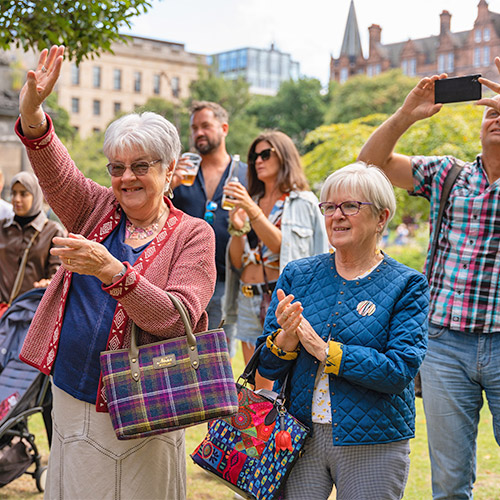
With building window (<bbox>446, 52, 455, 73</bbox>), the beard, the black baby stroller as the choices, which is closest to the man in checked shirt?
the beard

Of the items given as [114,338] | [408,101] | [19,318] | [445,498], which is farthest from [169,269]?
[19,318]

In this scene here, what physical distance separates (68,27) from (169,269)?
2754 millimetres

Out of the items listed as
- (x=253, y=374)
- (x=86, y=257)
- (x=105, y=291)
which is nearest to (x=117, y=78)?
(x=253, y=374)

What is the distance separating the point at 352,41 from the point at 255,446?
108 m

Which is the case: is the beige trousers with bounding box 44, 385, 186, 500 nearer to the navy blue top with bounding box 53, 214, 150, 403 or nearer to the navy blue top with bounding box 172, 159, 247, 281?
the navy blue top with bounding box 53, 214, 150, 403

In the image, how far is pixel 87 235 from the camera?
2.89 metres

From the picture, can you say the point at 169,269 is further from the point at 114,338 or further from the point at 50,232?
the point at 50,232

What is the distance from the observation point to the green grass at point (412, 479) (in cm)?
498

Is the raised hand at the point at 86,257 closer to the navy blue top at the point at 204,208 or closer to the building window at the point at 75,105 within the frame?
the navy blue top at the point at 204,208

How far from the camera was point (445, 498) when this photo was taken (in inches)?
137

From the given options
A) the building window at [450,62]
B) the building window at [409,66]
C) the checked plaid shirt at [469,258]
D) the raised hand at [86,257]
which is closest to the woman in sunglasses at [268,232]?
the checked plaid shirt at [469,258]

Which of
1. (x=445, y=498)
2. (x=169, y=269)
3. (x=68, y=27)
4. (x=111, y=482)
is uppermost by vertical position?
(x=68, y=27)

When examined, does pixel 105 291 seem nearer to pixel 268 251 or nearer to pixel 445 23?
pixel 268 251

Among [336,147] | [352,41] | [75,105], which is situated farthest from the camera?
[352,41]
